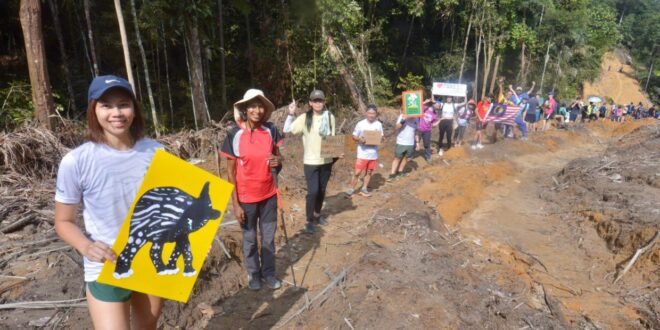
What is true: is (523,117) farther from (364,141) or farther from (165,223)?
(165,223)

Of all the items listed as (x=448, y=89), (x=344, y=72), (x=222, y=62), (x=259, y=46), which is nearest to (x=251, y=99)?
(x=448, y=89)

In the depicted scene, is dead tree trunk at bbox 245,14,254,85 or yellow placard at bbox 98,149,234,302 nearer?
yellow placard at bbox 98,149,234,302

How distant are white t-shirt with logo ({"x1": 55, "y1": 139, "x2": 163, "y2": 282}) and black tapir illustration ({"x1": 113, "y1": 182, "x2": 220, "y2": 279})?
9 cm

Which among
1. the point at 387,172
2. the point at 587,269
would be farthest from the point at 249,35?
the point at 587,269

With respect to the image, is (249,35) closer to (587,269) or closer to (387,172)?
(387,172)

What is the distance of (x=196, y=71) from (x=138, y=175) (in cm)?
982

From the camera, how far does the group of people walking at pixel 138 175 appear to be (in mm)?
1842

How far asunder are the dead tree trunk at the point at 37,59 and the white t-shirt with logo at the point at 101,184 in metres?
6.67

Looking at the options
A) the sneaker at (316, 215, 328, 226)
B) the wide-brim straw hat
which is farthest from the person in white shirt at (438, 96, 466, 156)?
the wide-brim straw hat

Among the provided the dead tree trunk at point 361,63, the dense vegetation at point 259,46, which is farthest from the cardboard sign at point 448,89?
the dead tree trunk at point 361,63

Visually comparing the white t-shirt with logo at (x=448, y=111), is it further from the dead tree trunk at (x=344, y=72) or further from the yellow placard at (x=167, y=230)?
the yellow placard at (x=167, y=230)

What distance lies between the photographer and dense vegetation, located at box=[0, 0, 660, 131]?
38.0ft

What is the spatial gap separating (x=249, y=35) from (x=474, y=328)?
Answer: 14139 millimetres

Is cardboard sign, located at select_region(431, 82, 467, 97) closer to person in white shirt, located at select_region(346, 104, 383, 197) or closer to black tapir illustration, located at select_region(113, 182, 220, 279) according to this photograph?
person in white shirt, located at select_region(346, 104, 383, 197)
